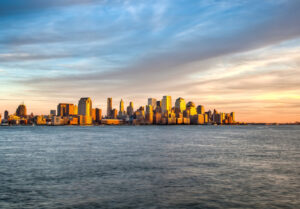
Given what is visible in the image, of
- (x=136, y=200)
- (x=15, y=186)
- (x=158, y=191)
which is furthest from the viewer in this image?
(x=15, y=186)

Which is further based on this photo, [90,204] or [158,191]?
[158,191]

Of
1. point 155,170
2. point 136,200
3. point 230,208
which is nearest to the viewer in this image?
point 230,208

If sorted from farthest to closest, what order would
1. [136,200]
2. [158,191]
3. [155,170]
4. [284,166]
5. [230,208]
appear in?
[284,166] < [155,170] < [158,191] < [136,200] < [230,208]

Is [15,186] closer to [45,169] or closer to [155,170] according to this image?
[45,169]

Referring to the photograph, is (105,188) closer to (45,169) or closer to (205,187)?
(205,187)

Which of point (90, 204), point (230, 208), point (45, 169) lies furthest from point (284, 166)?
point (45, 169)

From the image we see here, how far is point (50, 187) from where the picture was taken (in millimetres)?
32156

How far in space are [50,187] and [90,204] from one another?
28.6 feet

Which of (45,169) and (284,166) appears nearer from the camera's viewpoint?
(45,169)

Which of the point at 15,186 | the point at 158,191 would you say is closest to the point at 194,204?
the point at 158,191

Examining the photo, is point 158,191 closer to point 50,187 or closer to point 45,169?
point 50,187

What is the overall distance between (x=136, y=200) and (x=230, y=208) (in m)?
8.87

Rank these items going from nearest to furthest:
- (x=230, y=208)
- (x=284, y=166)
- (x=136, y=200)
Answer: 1. (x=230, y=208)
2. (x=136, y=200)
3. (x=284, y=166)

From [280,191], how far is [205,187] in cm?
811
